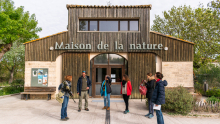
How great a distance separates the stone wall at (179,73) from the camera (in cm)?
1005

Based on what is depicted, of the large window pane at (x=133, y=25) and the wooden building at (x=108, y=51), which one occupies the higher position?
the large window pane at (x=133, y=25)

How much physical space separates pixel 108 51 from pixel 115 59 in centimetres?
87

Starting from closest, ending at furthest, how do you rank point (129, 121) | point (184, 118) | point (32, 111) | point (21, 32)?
point (129, 121) < point (184, 118) < point (32, 111) < point (21, 32)

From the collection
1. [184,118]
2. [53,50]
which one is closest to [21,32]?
[53,50]

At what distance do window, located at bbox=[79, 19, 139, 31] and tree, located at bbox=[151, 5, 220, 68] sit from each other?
19.4 feet

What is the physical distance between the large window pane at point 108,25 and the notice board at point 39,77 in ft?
16.5

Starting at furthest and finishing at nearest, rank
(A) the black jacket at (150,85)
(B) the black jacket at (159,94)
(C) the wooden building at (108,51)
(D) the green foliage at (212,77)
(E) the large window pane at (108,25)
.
Answer: (D) the green foliage at (212,77), (E) the large window pane at (108,25), (C) the wooden building at (108,51), (A) the black jacket at (150,85), (B) the black jacket at (159,94)

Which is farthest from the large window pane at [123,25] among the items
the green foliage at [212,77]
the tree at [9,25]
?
the tree at [9,25]

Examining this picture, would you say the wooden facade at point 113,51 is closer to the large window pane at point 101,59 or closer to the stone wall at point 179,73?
the stone wall at point 179,73

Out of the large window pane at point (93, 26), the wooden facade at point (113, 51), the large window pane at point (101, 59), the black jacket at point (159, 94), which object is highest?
the large window pane at point (93, 26)

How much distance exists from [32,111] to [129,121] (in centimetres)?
476

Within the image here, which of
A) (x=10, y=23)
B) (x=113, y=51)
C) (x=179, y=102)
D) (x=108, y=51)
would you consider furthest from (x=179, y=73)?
(x=10, y=23)

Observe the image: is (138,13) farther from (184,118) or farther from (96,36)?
(184,118)

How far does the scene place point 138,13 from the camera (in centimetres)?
1052
